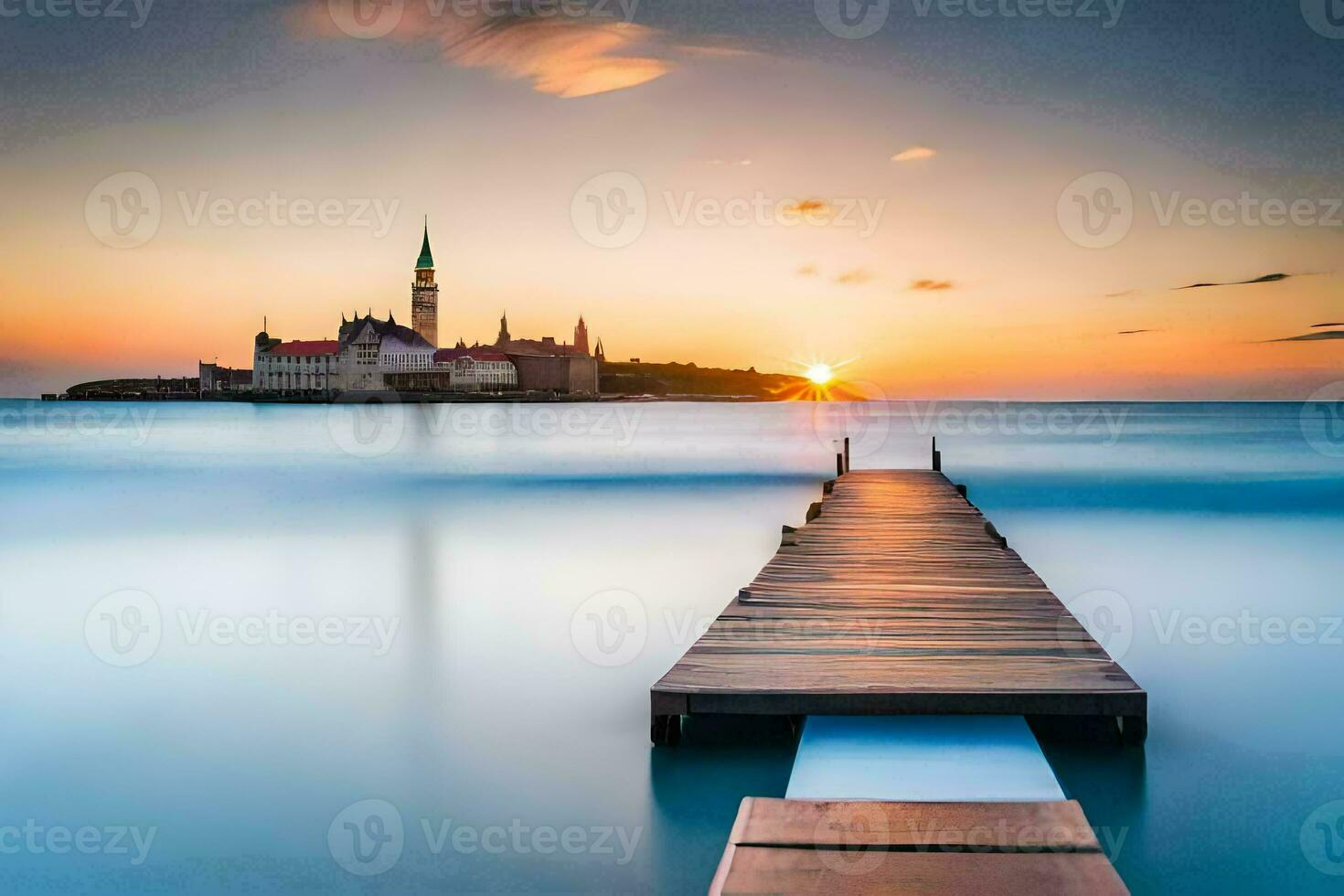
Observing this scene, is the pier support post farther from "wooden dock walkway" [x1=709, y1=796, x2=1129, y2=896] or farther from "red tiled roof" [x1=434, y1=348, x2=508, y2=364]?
"red tiled roof" [x1=434, y1=348, x2=508, y2=364]

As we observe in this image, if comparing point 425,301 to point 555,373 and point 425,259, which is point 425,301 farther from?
point 555,373

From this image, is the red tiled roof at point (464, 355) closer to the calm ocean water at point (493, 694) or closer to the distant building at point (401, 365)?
the distant building at point (401, 365)

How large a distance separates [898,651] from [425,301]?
12756 cm

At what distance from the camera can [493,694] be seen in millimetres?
6910

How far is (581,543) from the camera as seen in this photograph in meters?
15.1

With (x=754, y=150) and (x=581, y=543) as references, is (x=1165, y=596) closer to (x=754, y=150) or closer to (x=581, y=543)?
(x=581, y=543)

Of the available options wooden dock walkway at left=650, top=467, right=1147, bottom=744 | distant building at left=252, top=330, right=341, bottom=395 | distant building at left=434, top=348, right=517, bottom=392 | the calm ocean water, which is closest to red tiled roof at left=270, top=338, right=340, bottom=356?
distant building at left=252, top=330, right=341, bottom=395

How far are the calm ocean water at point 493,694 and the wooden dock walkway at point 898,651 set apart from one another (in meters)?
0.49

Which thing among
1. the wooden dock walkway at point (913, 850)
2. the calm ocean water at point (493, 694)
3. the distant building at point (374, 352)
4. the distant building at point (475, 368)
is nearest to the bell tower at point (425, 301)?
the distant building at point (475, 368)

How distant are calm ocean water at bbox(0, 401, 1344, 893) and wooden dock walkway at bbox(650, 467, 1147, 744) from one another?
1.62 ft

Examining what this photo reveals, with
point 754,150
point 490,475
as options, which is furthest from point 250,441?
point 754,150

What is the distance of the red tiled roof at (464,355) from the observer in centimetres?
11838

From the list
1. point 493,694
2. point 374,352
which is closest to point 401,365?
point 374,352

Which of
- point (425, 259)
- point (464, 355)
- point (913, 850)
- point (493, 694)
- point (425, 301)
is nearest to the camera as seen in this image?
point (913, 850)
